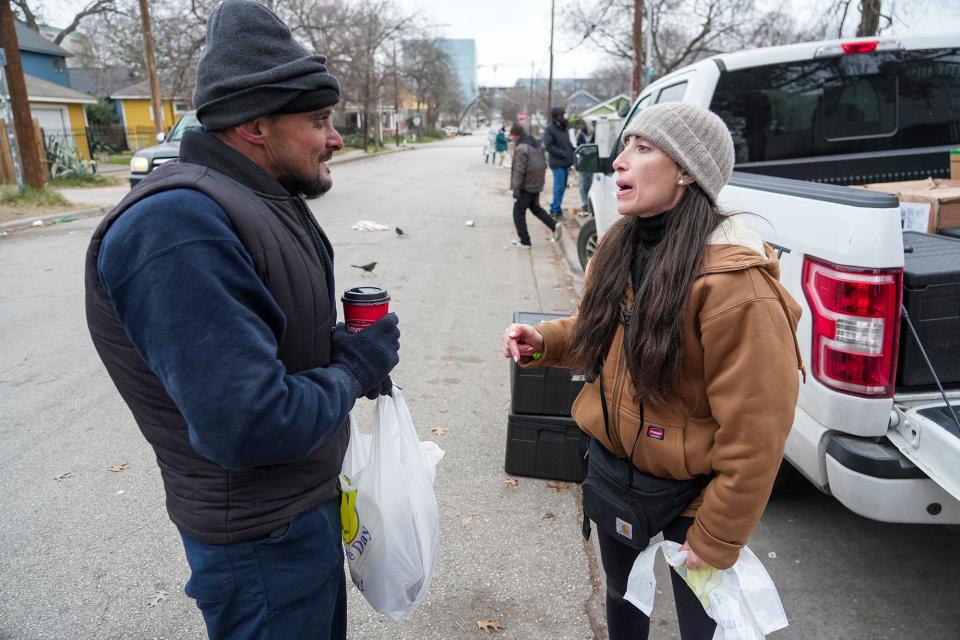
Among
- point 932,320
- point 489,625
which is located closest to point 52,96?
point 489,625

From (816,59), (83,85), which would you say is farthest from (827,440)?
(83,85)

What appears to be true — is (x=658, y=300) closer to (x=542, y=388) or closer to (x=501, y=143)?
(x=542, y=388)

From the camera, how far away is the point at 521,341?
2.27 m

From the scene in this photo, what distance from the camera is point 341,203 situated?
16281 millimetres

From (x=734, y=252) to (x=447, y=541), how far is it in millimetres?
2196

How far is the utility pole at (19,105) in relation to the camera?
13977mm

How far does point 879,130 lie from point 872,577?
2.93m

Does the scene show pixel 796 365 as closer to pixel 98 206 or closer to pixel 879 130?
pixel 879 130

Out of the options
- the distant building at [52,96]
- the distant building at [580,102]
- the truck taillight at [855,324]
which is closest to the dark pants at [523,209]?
the truck taillight at [855,324]

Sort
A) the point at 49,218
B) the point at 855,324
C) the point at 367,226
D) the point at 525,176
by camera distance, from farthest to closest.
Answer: the point at 49,218
the point at 367,226
the point at 525,176
the point at 855,324

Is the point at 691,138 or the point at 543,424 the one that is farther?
the point at 543,424

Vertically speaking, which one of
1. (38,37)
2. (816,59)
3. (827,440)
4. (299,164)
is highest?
(38,37)

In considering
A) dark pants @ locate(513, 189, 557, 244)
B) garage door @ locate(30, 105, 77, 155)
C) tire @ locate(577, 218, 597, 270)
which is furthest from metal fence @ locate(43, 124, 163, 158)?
tire @ locate(577, 218, 597, 270)

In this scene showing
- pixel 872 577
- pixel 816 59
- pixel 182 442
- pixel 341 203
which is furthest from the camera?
pixel 341 203
